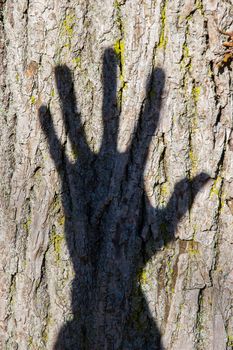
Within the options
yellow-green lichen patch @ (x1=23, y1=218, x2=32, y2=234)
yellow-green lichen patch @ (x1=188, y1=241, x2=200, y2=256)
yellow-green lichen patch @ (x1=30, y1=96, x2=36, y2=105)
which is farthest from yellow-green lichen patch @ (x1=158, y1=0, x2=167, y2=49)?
yellow-green lichen patch @ (x1=23, y1=218, x2=32, y2=234)

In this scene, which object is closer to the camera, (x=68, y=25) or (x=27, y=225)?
(x=68, y=25)

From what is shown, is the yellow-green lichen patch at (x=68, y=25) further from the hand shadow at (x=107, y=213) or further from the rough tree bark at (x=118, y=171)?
the hand shadow at (x=107, y=213)

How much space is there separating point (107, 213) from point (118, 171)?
0.19 m

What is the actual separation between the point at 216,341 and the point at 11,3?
1.72m

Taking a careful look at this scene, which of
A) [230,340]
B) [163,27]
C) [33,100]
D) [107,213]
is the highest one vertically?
[163,27]

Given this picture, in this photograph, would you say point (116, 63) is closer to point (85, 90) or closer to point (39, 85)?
point (85, 90)

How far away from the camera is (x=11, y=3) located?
2322 millimetres

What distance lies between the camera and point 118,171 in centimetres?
234

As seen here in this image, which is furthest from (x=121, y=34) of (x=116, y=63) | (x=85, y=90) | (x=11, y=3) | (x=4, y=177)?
(x=4, y=177)

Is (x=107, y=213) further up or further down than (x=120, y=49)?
further down

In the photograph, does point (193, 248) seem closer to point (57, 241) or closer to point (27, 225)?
point (57, 241)

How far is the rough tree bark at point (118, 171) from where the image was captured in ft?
7.45

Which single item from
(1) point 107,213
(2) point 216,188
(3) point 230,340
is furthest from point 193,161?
(3) point 230,340

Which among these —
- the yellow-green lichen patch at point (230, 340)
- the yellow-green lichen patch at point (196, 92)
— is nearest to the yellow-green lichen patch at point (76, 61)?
the yellow-green lichen patch at point (196, 92)
